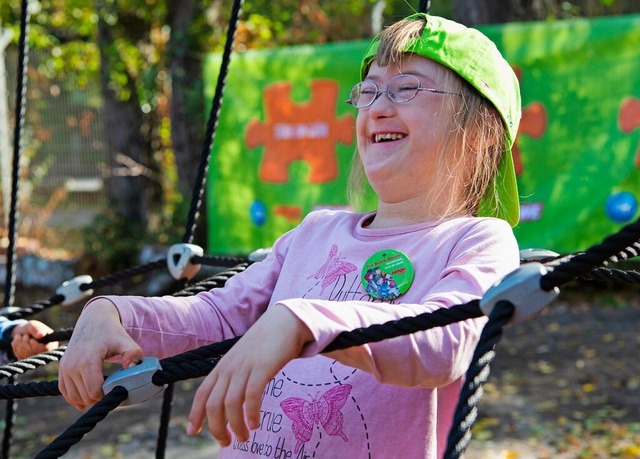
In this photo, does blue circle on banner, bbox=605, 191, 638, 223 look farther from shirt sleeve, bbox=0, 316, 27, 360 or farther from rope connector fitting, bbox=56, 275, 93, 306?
shirt sleeve, bbox=0, 316, 27, 360

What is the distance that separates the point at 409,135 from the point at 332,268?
22 centimetres

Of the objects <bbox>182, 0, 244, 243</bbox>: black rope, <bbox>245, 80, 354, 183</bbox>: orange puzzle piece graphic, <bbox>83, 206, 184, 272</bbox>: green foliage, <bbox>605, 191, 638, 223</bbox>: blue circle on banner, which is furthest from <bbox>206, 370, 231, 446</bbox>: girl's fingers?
<bbox>83, 206, 184, 272</bbox>: green foliage

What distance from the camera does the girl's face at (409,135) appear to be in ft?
3.99

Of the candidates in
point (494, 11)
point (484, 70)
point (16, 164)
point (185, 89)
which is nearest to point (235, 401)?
point (484, 70)

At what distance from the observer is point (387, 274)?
3.83ft

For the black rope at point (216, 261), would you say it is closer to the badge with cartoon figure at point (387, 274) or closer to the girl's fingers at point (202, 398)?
the badge with cartoon figure at point (387, 274)

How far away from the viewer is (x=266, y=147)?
531 cm

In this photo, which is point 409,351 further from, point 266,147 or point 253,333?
point 266,147

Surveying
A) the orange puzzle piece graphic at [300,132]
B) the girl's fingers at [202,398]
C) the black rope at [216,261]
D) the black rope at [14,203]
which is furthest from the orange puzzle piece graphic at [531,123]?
the girl's fingers at [202,398]

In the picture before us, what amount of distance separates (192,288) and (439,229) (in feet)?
1.56

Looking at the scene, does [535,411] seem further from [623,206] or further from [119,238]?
[119,238]

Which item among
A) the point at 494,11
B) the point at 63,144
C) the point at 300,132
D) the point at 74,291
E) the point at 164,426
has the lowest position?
the point at 63,144

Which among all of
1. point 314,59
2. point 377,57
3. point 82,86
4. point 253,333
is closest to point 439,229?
point 377,57

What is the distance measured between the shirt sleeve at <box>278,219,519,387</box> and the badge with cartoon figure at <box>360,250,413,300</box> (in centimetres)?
12
